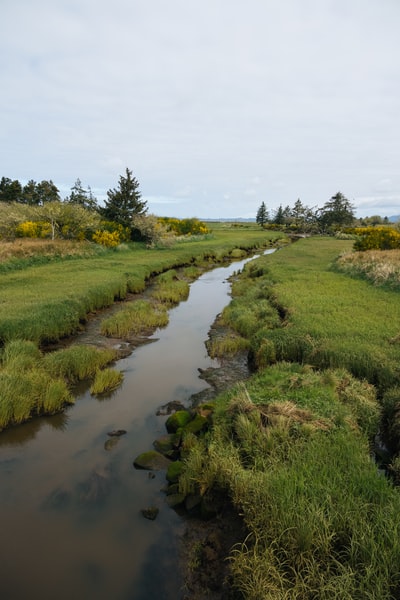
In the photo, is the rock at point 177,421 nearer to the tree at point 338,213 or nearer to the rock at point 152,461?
the rock at point 152,461

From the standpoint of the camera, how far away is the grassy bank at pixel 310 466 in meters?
4.49

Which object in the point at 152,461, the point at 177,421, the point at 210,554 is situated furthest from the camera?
the point at 177,421

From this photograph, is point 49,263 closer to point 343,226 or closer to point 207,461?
point 207,461

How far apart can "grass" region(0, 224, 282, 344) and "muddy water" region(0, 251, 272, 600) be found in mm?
4958

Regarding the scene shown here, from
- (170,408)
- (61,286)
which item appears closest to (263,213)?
(61,286)

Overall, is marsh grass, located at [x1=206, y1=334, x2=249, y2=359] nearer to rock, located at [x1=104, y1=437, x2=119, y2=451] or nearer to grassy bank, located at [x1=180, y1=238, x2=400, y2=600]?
grassy bank, located at [x1=180, y1=238, x2=400, y2=600]

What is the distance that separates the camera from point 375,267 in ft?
80.3

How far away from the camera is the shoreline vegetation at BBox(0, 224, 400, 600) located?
185 inches

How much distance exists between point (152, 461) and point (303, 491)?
417 centimetres

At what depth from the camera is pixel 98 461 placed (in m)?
8.38

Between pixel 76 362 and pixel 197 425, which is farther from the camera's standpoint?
pixel 76 362

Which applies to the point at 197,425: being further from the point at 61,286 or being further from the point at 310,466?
the point at 61,286

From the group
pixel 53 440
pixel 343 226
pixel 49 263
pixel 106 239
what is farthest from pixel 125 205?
pixel 343 226

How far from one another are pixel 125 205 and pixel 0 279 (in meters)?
33.6
